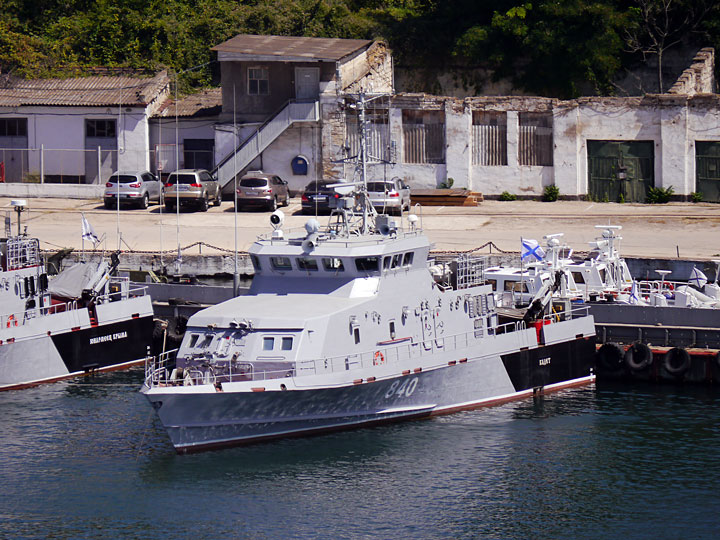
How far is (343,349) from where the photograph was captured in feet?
102

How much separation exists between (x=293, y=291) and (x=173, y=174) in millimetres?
24457

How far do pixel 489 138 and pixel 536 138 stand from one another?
7.05ft

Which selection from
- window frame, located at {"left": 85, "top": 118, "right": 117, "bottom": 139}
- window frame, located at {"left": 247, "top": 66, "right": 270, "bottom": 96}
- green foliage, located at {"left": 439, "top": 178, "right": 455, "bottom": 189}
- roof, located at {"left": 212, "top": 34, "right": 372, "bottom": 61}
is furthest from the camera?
window frame, located at {"left": 85, "top": 118, "right": 117, "bottom": 139}

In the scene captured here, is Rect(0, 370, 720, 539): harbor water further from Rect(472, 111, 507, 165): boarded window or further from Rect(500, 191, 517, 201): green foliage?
Rect(472, 111, 507, 165): boarded window

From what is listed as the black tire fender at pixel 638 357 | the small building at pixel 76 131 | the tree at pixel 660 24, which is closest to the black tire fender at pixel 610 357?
the black tire fender at pixel 638 357

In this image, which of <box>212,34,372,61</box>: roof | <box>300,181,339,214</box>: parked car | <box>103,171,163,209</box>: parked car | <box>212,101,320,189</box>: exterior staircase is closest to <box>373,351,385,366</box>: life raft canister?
<box>300,181,339,214</box>: parked car

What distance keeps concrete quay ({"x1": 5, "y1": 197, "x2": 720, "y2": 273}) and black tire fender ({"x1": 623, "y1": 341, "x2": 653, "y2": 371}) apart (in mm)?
9281

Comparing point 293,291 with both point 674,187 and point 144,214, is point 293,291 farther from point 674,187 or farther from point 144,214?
point 674,187

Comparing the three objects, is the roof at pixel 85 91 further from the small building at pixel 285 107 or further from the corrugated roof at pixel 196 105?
the small building at pixel 285 107

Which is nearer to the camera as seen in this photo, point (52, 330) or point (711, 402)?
point (711, 402)

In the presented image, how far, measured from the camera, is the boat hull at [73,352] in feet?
118

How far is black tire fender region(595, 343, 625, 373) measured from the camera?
121ft

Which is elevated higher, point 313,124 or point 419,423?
point 313,124

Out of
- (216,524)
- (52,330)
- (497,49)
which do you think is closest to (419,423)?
(216,524)
